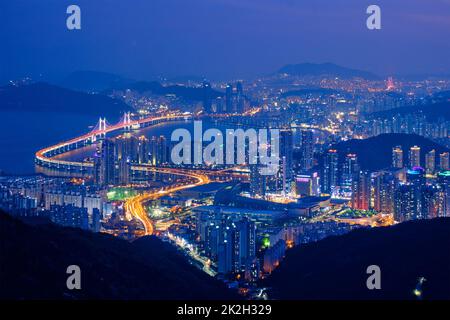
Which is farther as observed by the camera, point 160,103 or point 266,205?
point 160,103

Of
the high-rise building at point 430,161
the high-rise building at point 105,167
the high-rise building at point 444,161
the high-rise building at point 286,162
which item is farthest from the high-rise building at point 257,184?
the high-rise building at point 444,161

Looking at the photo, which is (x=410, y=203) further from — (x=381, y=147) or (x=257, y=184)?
(x=381, y=147)

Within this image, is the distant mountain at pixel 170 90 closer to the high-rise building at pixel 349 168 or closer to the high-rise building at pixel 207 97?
the high-rise building at pixel 207 97

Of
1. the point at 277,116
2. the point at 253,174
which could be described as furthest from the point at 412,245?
the point at 277,116

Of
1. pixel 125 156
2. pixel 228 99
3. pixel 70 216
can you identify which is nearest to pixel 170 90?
pixel 228 99

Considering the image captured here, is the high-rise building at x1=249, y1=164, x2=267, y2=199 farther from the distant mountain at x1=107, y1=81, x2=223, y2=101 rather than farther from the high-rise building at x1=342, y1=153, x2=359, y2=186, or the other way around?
the distant mountain at x1=107, y1=81, x2=223, y2=101
